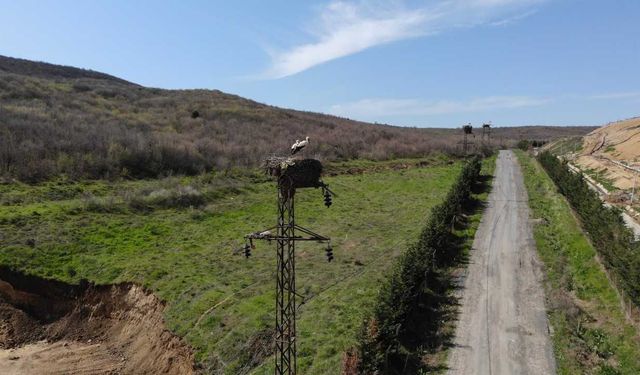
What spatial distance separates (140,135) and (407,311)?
4722 centimetres

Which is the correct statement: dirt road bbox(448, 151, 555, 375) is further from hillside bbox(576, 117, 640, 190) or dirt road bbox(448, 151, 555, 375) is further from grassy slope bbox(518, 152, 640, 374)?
hillside bbox(576, 117, 640, 190)

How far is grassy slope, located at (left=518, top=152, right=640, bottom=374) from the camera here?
17625 millimetres

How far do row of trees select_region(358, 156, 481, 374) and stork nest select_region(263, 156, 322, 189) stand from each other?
7.43 m

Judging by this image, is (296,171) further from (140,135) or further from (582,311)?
(140,135)

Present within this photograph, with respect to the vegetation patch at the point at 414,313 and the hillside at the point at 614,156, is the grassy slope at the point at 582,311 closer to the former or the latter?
the vegetation patch at the point at 414,313

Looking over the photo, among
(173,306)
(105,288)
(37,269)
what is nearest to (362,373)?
(173,306)

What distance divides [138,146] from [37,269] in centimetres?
2721

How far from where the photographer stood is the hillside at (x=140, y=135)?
150 feet

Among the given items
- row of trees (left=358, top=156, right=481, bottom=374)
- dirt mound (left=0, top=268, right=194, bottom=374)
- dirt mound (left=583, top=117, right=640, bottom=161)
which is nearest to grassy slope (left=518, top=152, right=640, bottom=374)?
row of trees (left=358, top=156, right=481, bottom=374)

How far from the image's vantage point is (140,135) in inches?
2267

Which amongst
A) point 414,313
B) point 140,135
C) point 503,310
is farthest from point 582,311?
point 140,135

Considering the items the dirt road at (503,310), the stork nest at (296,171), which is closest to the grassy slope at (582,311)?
the dirt road at (503,310)

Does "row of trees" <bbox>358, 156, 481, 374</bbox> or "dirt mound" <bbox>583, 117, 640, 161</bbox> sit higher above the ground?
"dirt mound" <bbox>583, 117, 640, 161</bbox>

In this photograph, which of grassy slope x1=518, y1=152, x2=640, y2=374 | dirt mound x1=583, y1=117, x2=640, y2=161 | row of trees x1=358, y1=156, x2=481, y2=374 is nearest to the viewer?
row of trees x1=358, y1=156, x2=481, y2=374
